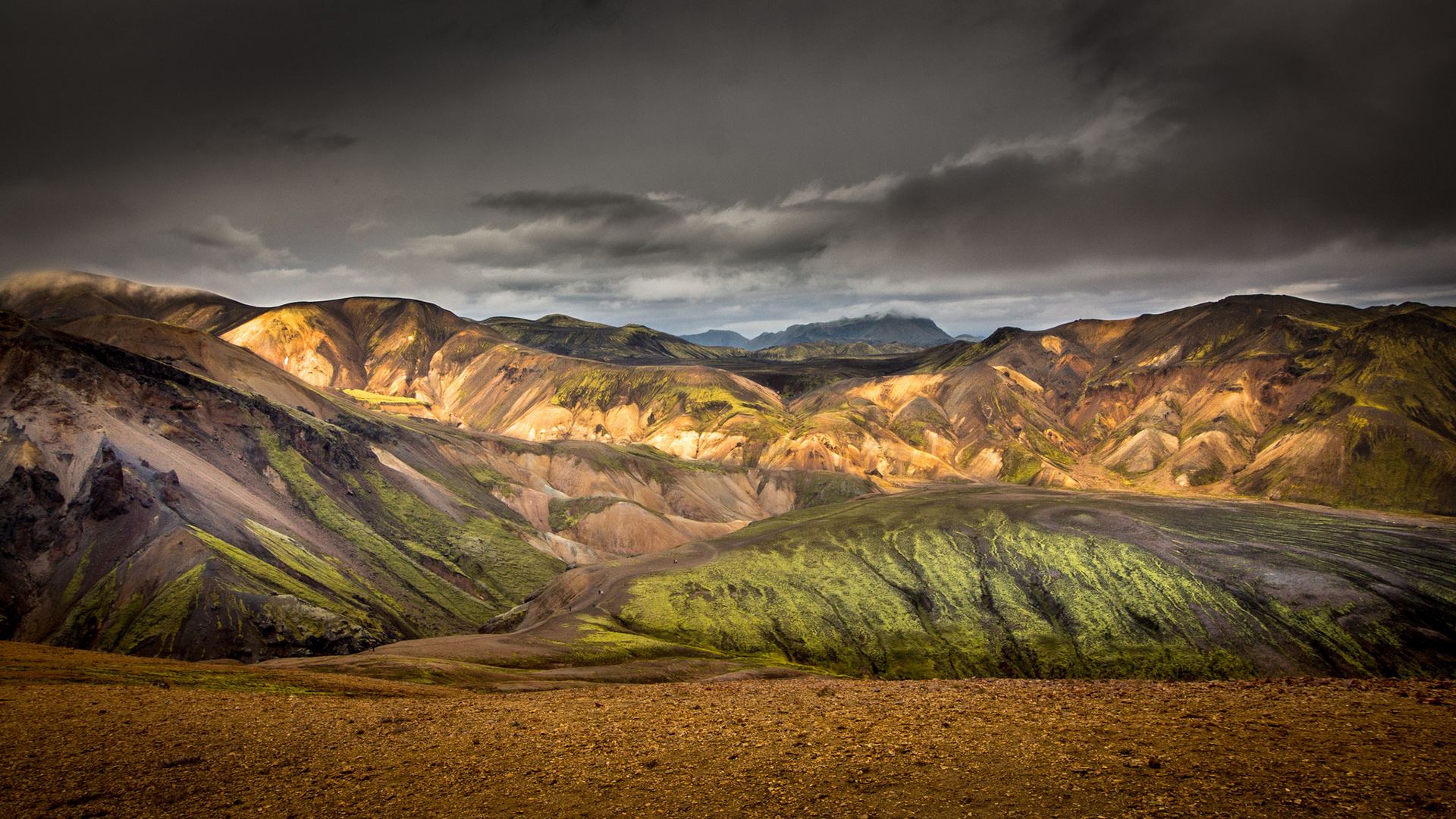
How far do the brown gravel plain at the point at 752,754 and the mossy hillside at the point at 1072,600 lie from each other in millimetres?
72207

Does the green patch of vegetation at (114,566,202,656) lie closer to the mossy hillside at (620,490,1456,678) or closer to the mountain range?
the mountain range

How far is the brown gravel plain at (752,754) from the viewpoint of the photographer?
70.8ft

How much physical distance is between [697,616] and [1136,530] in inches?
3647

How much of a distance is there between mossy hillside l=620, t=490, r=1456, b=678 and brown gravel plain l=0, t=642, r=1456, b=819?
237 ft

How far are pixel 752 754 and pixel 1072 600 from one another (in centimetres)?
11246

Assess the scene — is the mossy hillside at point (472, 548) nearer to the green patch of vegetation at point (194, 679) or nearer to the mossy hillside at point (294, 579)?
the mossy hillside at point (294, 579)


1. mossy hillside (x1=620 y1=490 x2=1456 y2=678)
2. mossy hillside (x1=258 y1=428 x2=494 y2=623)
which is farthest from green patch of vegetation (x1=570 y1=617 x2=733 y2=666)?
mossy hillside (x1=258 y1=428 x2=494 y2=623)

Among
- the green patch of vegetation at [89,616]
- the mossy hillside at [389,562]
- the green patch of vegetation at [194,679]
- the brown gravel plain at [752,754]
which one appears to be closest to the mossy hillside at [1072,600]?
the mossy hillside at [389,562]

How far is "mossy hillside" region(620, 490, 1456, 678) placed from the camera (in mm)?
103562

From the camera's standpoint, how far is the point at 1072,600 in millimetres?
119062

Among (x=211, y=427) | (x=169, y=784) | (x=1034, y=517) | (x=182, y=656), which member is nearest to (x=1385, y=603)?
(x=1034, y=517)

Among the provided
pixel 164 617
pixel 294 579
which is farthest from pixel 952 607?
pixel 164 617

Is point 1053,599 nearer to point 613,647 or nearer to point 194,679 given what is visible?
point 613,647

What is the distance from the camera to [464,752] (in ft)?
92.5
